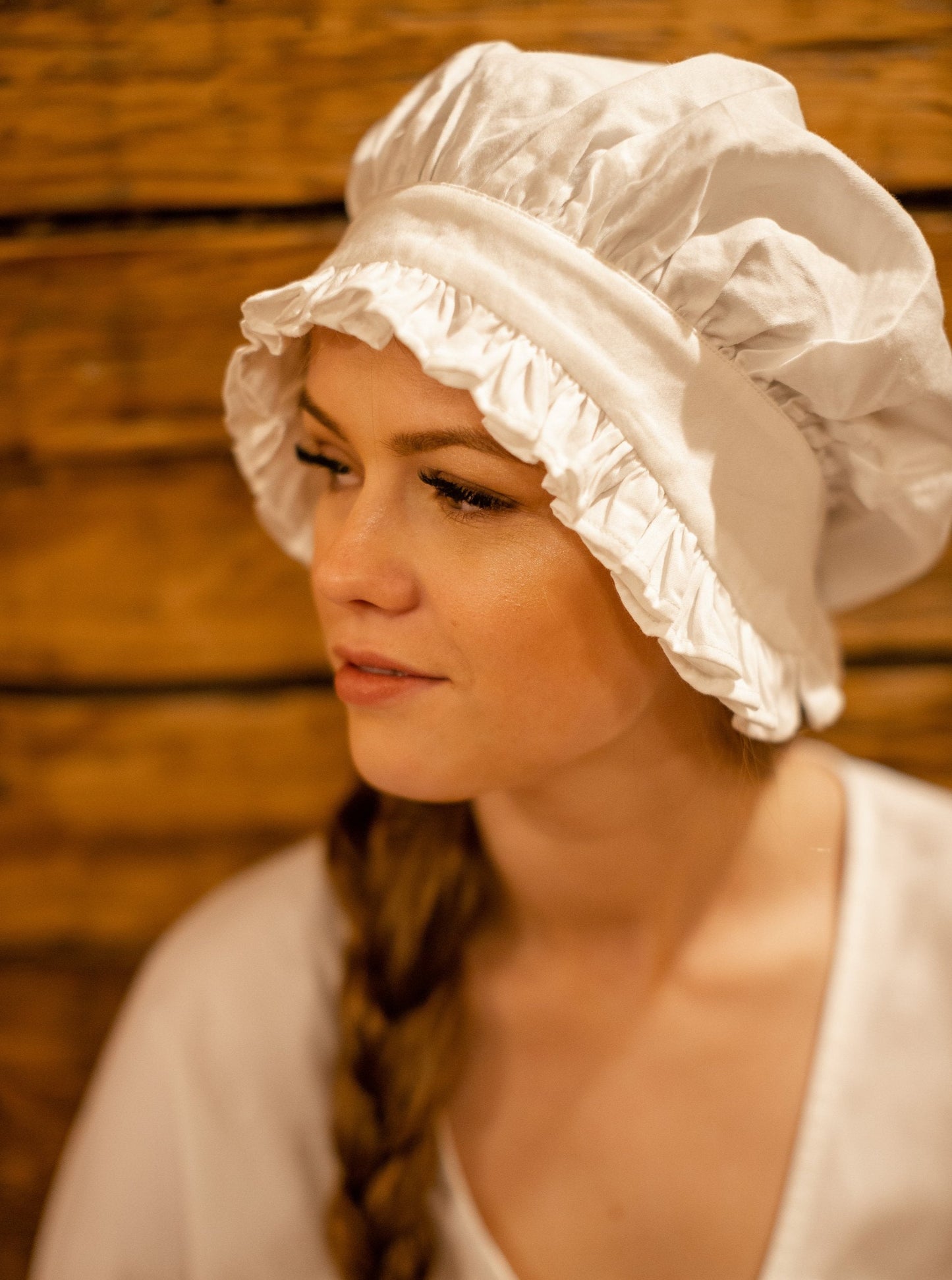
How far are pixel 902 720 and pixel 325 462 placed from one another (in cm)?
86

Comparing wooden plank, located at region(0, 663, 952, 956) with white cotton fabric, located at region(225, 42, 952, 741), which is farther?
wooden plank, located at region(0, 663, 952, 956)

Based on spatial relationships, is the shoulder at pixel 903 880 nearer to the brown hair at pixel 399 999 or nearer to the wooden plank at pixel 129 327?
the brown hair at pixel 399 999

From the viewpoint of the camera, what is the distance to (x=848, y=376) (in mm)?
842

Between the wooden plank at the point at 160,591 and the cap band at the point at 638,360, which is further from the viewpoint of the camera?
the wooden plank at the point at 160,591

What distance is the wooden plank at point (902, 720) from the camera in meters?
1.34

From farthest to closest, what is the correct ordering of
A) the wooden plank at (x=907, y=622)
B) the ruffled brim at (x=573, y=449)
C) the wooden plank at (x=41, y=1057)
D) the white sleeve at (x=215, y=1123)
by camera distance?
the wooden plank at (x=41, y=1057)
the wooden plank at (x=907, y=622)
the white sleeve at (x=215, y=1123)
the ruffled brim at (x=573, y=449)

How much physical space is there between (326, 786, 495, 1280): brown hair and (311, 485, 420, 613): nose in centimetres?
41

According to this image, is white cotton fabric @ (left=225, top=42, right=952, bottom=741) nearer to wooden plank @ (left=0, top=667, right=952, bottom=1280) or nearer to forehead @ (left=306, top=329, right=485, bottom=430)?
forehead @ (left=306, top=329, right=485, bottom=430)

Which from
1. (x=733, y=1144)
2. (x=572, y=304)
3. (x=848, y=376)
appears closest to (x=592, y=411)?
(x=572, y=304)

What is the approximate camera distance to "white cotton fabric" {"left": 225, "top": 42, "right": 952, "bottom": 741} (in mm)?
773

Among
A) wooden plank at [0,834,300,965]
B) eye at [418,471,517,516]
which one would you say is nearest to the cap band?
eye at [418,471,517,516]

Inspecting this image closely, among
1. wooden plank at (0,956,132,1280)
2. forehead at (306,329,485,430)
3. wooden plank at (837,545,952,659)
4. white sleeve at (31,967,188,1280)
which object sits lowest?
wooden plank at (0,956,132,1280)

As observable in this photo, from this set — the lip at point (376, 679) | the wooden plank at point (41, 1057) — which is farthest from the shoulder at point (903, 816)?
the wooden plank at point (41, 1057)

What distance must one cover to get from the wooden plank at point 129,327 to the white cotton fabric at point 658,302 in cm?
32
